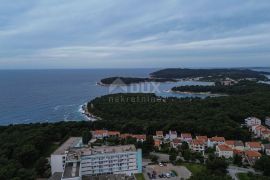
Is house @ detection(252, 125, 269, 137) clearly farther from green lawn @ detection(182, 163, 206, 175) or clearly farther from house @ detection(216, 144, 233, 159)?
green lawn @ detection(182, 163, 206, 175)

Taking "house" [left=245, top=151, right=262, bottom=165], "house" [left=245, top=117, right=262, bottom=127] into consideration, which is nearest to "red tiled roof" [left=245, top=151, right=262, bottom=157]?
"house" [left=245, top=151, right=262, bottom=165]

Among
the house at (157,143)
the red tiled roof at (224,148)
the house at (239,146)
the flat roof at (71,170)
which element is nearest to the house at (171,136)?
the house at (157,143)

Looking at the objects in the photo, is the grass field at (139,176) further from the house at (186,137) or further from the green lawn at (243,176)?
the house at (186,137)

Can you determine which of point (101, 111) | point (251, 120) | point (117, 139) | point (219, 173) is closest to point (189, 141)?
point (117, 139)

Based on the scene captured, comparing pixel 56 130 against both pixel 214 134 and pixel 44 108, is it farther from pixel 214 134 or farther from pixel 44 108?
pixel 44 108

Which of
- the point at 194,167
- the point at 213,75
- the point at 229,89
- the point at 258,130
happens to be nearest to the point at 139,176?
the point at 194,167
